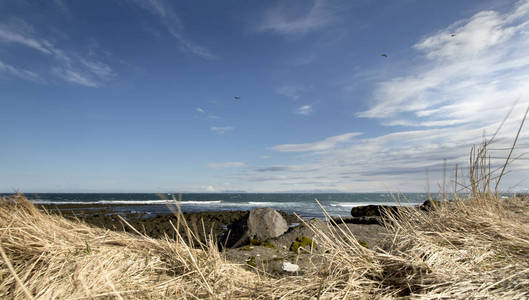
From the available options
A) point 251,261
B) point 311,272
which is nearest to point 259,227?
point 251,261

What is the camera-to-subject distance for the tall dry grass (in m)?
1.62

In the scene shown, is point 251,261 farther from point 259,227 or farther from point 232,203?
point 232,203

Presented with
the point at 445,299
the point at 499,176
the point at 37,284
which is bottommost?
the point at 37,284

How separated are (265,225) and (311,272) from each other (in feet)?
23.2

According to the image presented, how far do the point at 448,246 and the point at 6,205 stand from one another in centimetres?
561

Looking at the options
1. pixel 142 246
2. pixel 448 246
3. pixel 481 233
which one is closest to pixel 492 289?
pixel 448 246

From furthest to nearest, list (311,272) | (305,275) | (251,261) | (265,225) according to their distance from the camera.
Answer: (265,225), (251,261), (311,272), (305,275)

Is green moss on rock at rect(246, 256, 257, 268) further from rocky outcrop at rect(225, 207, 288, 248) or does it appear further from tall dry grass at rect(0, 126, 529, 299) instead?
rocky outcrop at rect(225, 207, 288, 248)

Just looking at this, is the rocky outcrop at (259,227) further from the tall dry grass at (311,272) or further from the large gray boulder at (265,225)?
the tall dry grass at (311,272)

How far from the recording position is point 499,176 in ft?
10.9

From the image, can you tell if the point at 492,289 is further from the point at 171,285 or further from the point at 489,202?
the point at 489,202

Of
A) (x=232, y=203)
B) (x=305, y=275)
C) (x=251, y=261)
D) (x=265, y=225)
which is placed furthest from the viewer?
(x=232, y=203)

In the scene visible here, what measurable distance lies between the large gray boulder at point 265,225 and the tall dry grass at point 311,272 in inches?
251

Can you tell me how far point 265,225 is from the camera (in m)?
9.06
